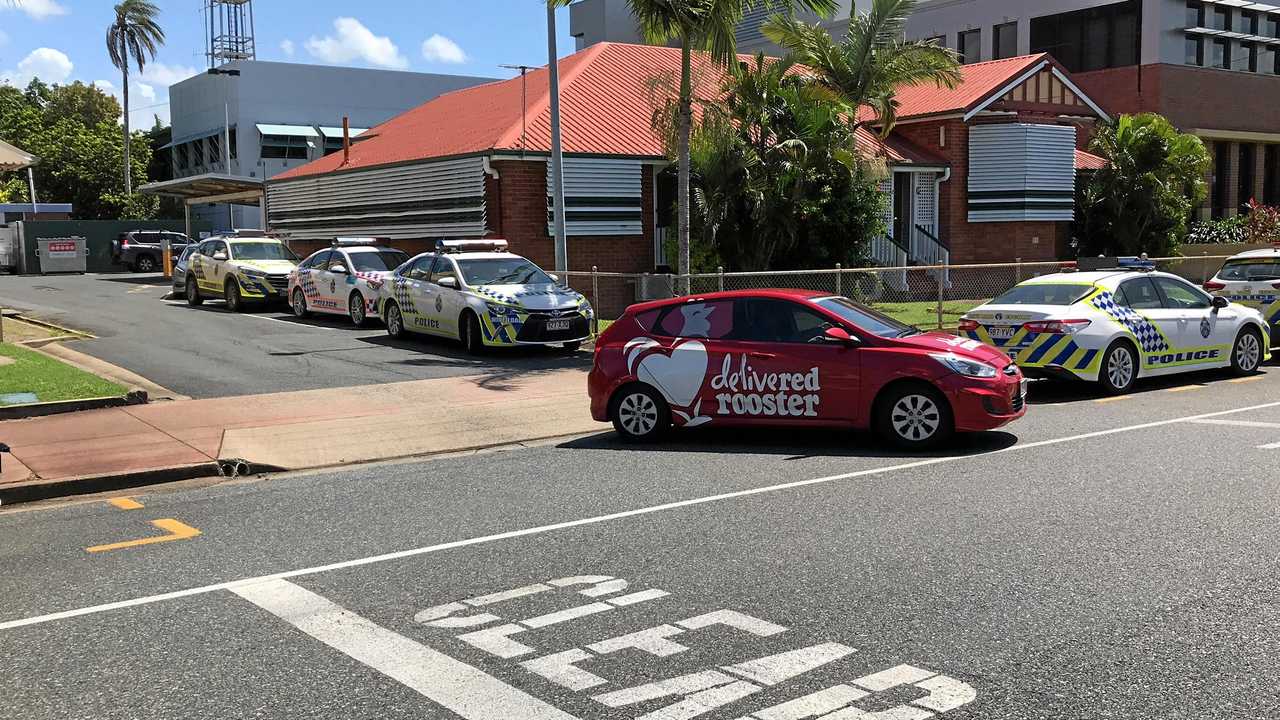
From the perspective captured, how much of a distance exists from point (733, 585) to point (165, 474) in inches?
227

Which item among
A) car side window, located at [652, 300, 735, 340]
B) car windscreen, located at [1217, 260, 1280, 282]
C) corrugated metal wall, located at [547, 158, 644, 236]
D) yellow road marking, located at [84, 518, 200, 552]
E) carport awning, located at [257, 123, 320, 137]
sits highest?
carport awning, located at [257, 123, 320, 137]

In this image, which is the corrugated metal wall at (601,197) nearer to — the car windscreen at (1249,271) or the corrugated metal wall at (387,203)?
the corrugated metal wall at (387,203)

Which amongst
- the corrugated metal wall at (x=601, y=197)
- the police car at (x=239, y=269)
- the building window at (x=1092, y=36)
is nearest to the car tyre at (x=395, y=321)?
the corrugated metal wall at (x=601, y=197)

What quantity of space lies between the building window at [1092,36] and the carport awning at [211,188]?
29.3m

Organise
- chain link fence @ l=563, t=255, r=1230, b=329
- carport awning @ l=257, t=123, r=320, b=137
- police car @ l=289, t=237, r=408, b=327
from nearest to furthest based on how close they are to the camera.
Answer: chain link fence @ l=563, t=255, r=1230, b=329 → police car @ l=289, t=237, r=408, b=327 → carport awning @ l=257, t=123, r=320, b=137

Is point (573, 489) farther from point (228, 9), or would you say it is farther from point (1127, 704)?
point (228, 9)

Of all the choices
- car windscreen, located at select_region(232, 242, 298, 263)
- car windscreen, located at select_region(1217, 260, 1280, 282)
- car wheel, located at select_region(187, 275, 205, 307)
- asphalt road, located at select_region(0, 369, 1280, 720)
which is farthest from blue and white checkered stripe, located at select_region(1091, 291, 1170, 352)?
car wheel, located at select_region(187, 275, 205, 307)

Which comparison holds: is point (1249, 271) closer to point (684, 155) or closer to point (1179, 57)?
point (684, 155)

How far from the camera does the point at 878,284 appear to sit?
2319 cm

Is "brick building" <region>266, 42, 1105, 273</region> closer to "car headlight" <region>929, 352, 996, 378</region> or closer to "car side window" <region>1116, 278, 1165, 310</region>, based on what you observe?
"car side window" <region>1116, 278, 1165, 310</region>

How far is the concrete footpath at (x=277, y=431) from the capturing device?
386 inches

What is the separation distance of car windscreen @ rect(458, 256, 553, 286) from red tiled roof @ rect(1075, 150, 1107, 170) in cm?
1914

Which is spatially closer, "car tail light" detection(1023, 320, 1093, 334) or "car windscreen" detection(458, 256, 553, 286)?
"car tail light" detection(1023, 320, 1093, 334)

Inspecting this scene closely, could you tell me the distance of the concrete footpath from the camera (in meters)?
9.80
